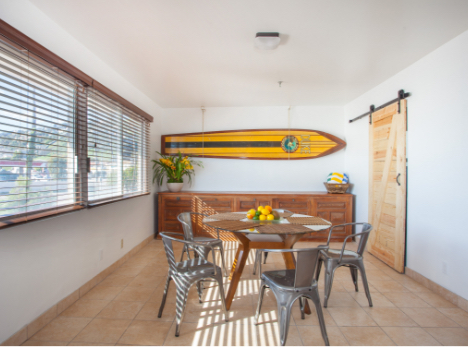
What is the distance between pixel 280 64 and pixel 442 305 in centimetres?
311

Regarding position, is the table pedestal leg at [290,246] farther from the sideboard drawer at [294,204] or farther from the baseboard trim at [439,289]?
the sideboard drawer at [294,204]

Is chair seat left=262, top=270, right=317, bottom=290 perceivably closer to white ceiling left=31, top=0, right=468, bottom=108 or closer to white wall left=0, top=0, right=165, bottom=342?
white wall left=0, top=0, right=165, bottom=342

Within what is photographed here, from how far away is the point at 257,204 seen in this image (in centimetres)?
495

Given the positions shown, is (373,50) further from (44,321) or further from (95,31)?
(44,321)

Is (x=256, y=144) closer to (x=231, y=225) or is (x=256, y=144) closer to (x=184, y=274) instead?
(x=231, y=225)

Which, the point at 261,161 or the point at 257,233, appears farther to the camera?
the point at 261,161

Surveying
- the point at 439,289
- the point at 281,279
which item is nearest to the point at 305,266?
the point at 281,279

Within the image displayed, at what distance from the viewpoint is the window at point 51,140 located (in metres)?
1.89

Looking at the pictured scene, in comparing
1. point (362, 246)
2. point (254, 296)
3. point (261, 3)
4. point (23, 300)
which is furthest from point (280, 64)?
point (23, 300)

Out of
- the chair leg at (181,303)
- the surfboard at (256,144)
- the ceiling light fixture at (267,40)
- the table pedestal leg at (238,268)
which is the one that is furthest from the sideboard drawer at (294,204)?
the chair leg at (181,303)

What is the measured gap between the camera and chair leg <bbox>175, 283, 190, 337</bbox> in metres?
2.14

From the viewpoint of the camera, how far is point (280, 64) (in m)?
3.35

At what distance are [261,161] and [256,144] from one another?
37cm

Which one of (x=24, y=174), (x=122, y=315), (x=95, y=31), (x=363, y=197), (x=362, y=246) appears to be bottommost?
(x=122, y=315)
